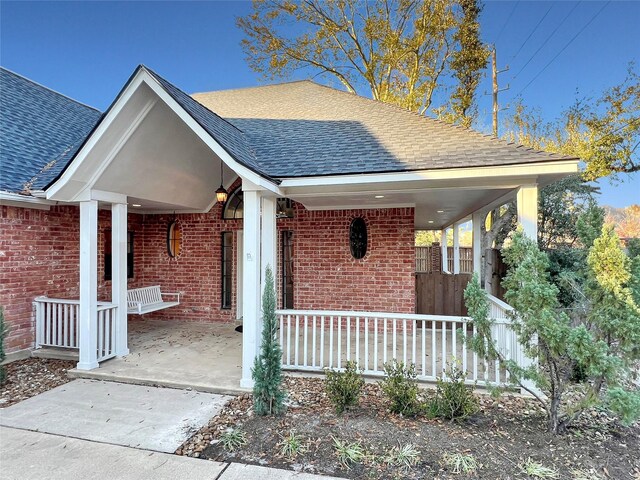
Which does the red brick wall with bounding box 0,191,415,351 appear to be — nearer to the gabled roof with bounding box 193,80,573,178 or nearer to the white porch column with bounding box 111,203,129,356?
the white porch column with bounding box 111,203,129,356

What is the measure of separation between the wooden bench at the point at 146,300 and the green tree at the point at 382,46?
40.9ft

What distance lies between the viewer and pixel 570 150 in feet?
39.0

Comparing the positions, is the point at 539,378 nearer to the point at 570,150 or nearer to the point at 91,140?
the point at 91,140

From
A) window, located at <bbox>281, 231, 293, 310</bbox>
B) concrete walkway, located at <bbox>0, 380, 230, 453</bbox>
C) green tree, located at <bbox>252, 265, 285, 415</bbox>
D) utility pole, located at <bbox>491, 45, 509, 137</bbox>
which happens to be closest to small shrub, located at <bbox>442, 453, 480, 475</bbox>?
green tree, located at <bbox>252, 265, 285, 415</bbox>

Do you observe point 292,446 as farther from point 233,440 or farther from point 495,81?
point 495,81

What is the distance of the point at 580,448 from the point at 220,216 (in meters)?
8.23

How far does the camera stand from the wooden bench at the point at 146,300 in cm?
757

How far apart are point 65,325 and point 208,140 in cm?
459

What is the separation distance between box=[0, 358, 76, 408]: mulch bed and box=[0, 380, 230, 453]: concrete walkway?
25cm

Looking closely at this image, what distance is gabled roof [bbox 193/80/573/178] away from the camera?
211 inches

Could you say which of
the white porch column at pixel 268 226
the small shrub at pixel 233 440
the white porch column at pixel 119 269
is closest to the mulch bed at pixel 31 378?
the white porch column at pixel 119 269

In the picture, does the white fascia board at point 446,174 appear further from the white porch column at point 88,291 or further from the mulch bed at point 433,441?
the white porch column at point 88,291

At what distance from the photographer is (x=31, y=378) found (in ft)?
18.0

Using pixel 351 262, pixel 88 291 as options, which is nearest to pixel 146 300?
pixel 88 291
